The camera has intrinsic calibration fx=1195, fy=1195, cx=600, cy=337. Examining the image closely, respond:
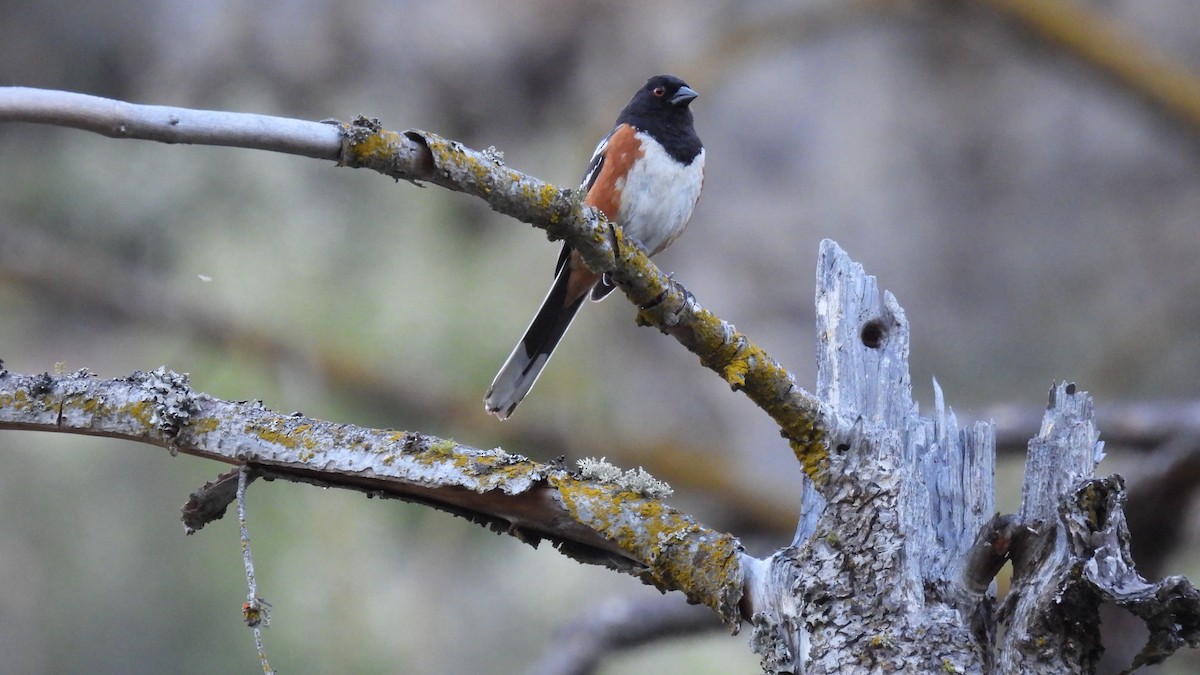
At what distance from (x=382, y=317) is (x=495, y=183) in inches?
132

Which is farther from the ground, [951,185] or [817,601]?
[951,185]

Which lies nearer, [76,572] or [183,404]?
[183,404]

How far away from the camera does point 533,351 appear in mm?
3414

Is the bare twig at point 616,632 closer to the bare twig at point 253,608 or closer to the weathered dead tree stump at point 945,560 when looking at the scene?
the weathered dead tree stump at point 945,560

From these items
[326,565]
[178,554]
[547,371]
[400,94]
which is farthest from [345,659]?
[400,94]

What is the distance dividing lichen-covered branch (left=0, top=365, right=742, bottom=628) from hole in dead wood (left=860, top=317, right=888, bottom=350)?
0.50m

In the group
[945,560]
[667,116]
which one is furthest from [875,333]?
[667,116]

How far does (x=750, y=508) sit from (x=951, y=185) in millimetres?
2569

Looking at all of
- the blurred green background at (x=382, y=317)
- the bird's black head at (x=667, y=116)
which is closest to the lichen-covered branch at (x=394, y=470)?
the bird's black head at (x=667, y=116)

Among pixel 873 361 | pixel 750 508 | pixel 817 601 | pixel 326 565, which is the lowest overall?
pixel 817 601

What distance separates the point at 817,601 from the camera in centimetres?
203

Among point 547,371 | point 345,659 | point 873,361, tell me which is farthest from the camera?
point 547,371

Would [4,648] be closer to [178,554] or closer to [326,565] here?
[178,554]

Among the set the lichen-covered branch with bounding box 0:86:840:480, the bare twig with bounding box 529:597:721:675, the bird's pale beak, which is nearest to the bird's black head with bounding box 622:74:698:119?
the bird's pale beak
